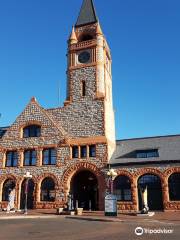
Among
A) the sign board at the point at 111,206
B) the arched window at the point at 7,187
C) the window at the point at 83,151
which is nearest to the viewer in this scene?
the sign board at the point at 111,206

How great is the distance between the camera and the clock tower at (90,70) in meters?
36.1

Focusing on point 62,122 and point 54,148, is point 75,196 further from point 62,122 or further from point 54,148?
point 62,122

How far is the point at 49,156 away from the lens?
114ft

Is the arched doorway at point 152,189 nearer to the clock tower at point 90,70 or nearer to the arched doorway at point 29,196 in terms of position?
the clock tower at point 90,70

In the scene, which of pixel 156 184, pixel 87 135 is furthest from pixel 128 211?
pixel 87 135

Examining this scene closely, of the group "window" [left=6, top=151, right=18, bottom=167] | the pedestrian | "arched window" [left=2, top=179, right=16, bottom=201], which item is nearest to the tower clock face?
"window" [left=6, top=151, right=18, bottom=167]

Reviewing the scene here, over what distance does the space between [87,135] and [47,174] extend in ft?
21.9

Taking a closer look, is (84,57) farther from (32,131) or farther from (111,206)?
(111,206)

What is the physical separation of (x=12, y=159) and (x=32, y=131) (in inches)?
173

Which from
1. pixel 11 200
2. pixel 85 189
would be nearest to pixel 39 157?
pixel 11 200

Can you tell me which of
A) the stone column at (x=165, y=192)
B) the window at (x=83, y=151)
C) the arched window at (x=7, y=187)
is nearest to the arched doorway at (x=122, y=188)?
the stone column at (x=165, y=192)

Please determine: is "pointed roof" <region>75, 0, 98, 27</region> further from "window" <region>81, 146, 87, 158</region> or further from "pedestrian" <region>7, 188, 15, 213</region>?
"pedestrian" <region>7, 188, 15, 213</region>

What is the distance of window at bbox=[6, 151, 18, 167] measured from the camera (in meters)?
36.2

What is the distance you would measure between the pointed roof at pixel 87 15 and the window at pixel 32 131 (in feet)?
53.4
